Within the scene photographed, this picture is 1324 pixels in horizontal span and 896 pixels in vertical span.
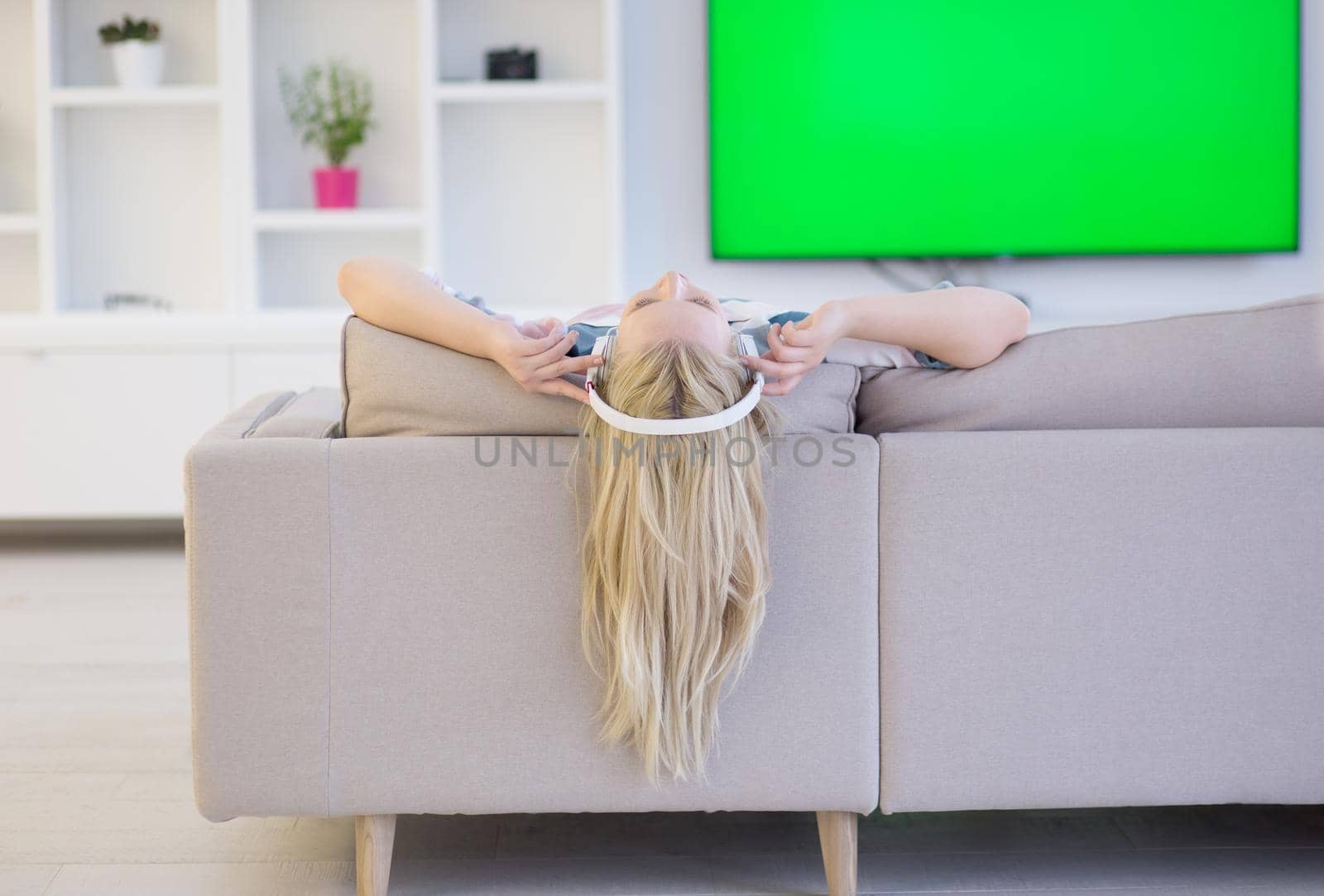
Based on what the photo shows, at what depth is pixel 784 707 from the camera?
4.29 ft

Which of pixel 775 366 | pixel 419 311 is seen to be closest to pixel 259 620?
pixel 419 311

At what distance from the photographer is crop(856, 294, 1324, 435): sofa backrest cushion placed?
1316 millimetres

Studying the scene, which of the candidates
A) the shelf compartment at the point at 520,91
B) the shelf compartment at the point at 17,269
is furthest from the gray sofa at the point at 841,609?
the shelf compartment at the point at 17,269

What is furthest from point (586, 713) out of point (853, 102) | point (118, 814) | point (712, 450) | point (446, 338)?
point (853, 102)

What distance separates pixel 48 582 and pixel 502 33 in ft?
7.06

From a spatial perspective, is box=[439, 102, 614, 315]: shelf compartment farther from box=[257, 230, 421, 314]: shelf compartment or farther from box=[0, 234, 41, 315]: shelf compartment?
box=[0, 234, 41, 315]: shelf compartment

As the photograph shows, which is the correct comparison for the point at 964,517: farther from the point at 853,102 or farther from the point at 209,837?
the point at 853,102

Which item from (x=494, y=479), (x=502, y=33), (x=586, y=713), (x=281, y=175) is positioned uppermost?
A: (x=502, y=33)

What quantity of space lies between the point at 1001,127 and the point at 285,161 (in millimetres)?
2366

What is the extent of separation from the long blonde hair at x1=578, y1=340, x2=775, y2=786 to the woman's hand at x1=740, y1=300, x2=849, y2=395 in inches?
1.8

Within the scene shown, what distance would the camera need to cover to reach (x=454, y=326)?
4.38 feet

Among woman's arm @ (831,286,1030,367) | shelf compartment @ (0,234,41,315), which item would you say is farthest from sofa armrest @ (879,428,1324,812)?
shelf compartment @ (0,234,41,315)

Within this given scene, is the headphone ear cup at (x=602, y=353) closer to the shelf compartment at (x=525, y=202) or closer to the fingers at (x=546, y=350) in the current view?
the fingers at (x=546, y=350)

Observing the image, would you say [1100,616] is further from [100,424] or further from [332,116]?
[332,116]
